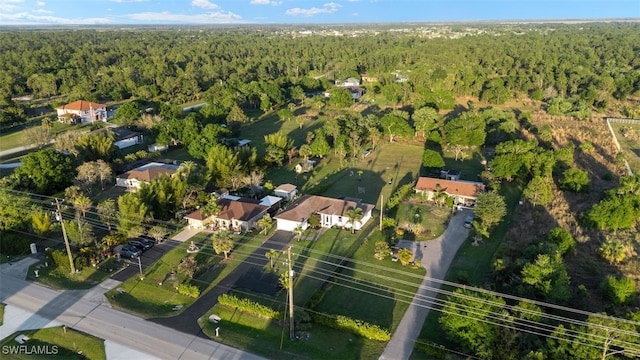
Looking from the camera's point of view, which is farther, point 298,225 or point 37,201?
point 37,201

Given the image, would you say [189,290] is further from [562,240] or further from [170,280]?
[562,240]

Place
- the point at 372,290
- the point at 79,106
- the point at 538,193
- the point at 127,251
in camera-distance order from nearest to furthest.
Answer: the point at 372,290 < the point at 127,251 < the point at 538,193 < the point at 79,106

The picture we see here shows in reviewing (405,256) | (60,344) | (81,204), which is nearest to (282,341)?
(405,256)

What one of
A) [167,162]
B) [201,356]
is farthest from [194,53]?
[201,356]

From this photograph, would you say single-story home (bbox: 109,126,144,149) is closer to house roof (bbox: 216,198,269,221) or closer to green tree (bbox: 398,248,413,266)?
house roof (bbox: 216,198,269,221)

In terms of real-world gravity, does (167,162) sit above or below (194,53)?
below

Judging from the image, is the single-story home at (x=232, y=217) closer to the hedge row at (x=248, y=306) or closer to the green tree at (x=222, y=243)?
the green tree at (x=222, y=243)

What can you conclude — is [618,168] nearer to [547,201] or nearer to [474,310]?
[547,201]

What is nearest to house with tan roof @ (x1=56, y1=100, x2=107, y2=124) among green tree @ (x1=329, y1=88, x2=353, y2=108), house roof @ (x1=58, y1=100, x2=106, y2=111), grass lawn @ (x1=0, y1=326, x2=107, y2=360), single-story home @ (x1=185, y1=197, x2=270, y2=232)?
house roof @ (x1=58, y1=100, x2=106, y2=111)
